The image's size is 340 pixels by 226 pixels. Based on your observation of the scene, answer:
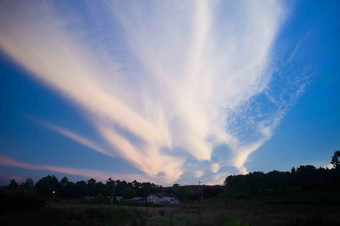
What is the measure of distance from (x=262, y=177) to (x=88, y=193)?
9449 centimetres

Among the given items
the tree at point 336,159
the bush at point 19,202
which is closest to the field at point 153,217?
the bush at point 19,202

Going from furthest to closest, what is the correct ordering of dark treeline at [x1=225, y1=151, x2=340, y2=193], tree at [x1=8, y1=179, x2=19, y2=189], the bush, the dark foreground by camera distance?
tree at [x1=8, y1=179, x2=19, y2=189], dark treeline at [x1=225, y1=151, x2=340, y2=193], the bush, the dark foreground

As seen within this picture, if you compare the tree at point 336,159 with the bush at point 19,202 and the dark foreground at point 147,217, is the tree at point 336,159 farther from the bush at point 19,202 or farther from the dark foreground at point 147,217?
the bush at point 19,202

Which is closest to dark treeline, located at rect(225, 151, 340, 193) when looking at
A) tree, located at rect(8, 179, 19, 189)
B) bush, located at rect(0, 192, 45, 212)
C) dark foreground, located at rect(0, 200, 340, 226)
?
dark foreground, located at rect(0, 200, 340, 226)

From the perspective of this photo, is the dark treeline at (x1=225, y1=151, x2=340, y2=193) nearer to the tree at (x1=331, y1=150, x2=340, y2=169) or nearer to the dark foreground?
the tree at (x1=331, y1=150, x2=340, y2=169)

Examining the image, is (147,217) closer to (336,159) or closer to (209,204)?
(209,204)

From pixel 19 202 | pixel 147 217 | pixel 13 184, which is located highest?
pixel 13 184

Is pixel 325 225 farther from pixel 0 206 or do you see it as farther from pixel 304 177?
pixel 304 177

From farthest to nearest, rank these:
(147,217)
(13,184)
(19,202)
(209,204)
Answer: (13,184) → (209,204) → (147,217) → (19,202)

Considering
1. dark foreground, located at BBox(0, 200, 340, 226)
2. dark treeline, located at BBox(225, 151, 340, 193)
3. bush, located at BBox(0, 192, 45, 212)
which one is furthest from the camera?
dark treeline, located at BBox(225, 151, 340, 193)

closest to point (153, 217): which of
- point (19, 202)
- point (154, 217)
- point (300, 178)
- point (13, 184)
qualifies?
point (154, 217)

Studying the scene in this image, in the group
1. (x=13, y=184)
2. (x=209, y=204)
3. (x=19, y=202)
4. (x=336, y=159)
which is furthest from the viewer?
(x=13, y=184)

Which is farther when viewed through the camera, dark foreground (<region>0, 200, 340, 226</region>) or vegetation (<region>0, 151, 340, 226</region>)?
Result: vegetation (<region>0, 151, 340, 226</region>)

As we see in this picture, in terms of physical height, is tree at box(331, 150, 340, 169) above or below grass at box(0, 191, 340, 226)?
above
